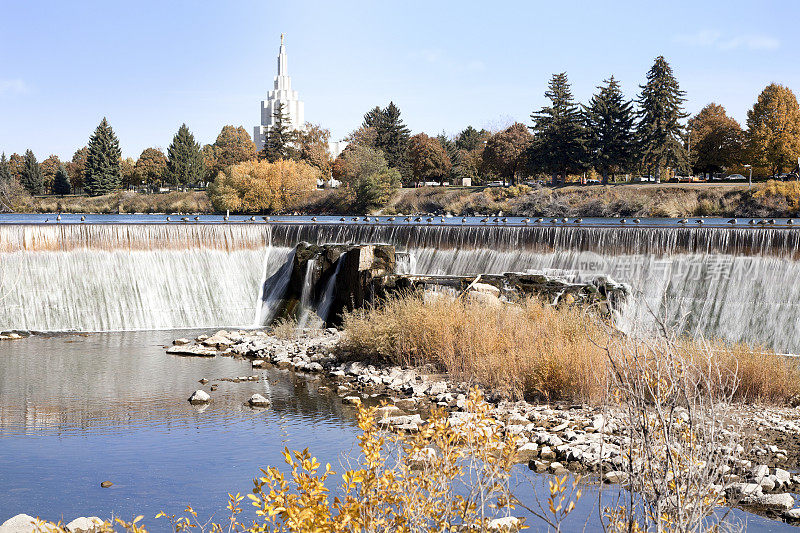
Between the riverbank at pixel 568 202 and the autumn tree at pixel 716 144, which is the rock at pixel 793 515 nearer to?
the riverbank at pixel 568 202

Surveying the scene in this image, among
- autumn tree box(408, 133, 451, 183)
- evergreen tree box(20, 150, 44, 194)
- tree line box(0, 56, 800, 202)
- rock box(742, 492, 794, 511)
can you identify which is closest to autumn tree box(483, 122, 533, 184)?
tree line box(0, 56, 800, 202)

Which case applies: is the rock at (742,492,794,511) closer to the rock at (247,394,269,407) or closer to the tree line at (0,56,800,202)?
the rock at (247,394,269,407)

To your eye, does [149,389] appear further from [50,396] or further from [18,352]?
[18,352]

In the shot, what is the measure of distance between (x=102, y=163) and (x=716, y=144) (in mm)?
57490

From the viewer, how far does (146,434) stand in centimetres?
1210

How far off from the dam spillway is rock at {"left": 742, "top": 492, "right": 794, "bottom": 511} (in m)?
10.1

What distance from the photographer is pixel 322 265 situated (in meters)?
23.6

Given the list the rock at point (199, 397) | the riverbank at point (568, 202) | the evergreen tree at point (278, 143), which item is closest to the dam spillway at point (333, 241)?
the rock at point (199, 397)

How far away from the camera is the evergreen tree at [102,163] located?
78.6m

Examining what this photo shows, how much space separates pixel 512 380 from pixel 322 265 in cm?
1105

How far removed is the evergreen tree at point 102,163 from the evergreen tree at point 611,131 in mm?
48079

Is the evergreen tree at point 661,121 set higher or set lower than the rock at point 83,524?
higher

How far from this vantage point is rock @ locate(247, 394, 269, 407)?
13.8 metres

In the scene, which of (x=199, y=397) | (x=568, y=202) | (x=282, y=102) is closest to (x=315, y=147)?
(x=568, y=202)
